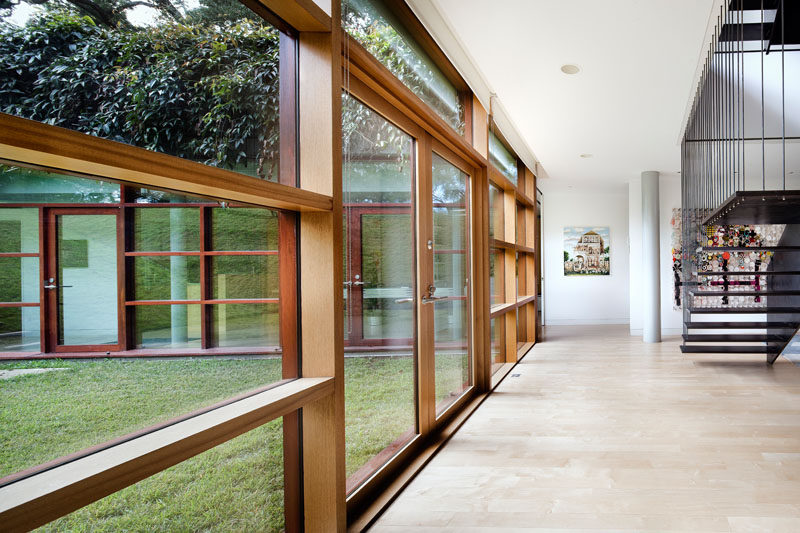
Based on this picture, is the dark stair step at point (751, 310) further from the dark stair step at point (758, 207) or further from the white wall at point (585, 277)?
the white wall at point (585, 277)

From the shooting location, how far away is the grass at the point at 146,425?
1.00 metres

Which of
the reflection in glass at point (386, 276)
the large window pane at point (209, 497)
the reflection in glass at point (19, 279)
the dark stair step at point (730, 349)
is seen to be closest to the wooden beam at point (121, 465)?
the large window pane at point (209, 497)

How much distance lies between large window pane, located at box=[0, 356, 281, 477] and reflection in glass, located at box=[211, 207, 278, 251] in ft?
1.18

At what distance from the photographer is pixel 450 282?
12.4 feet

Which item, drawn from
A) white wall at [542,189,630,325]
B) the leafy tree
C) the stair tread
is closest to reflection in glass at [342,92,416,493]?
the leafy tree

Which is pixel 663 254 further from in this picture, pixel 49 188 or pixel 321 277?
pixel 49 188

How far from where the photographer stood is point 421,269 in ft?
10.3

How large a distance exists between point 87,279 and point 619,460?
9.29 ft

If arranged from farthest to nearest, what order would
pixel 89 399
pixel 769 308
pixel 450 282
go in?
pixel 769 308 → pixel 450 282 → pixel 89 399

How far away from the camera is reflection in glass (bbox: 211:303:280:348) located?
1.52m

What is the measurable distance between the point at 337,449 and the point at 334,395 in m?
0.20

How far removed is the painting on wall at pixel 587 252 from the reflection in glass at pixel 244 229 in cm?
940

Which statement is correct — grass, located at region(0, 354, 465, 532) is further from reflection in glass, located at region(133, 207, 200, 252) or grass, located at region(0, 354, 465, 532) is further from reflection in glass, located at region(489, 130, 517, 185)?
reflection in glass, located at region(489, 130, 517, 185)

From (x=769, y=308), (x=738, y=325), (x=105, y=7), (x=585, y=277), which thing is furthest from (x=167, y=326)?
(x=585, y=277)
